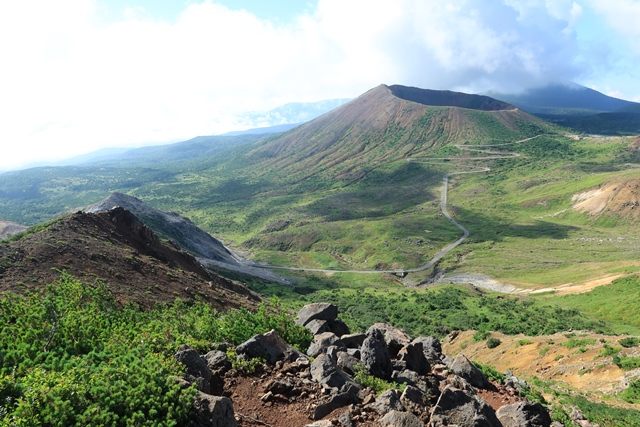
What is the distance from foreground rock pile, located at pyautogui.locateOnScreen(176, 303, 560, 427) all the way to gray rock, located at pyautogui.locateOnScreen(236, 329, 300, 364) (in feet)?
0.14

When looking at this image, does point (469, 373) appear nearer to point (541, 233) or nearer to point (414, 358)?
point (414, 358)

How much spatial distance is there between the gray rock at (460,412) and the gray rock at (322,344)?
6.42 meters

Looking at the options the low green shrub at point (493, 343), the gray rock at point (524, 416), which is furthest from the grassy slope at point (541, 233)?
the gray rock at point (524, 416)

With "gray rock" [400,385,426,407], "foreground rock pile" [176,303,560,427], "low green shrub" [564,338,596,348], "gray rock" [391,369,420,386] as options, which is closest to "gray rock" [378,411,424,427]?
"foreground rock pile" [176,303,560,427]

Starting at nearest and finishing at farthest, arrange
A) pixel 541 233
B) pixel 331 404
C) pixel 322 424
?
pixel 322 424 → pixel 331 404 → pixel 541 233

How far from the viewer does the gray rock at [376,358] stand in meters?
20.6

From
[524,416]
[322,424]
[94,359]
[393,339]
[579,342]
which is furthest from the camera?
[579,342]

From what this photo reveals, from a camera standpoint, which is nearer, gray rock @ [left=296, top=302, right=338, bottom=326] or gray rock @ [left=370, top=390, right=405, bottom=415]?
gray rock @ [left=370, top=390, right=405, bottom=415]

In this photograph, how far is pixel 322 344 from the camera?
Result: 22.8 meters

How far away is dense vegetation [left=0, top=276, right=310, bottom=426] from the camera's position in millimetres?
12781

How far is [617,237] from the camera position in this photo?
391 ft

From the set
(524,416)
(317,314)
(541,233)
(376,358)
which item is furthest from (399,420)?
(541,233)

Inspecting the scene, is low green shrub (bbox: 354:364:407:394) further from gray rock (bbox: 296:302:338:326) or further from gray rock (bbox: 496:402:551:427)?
gray rock (bbox: 296:302:338:326)

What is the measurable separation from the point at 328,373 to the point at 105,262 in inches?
1242
